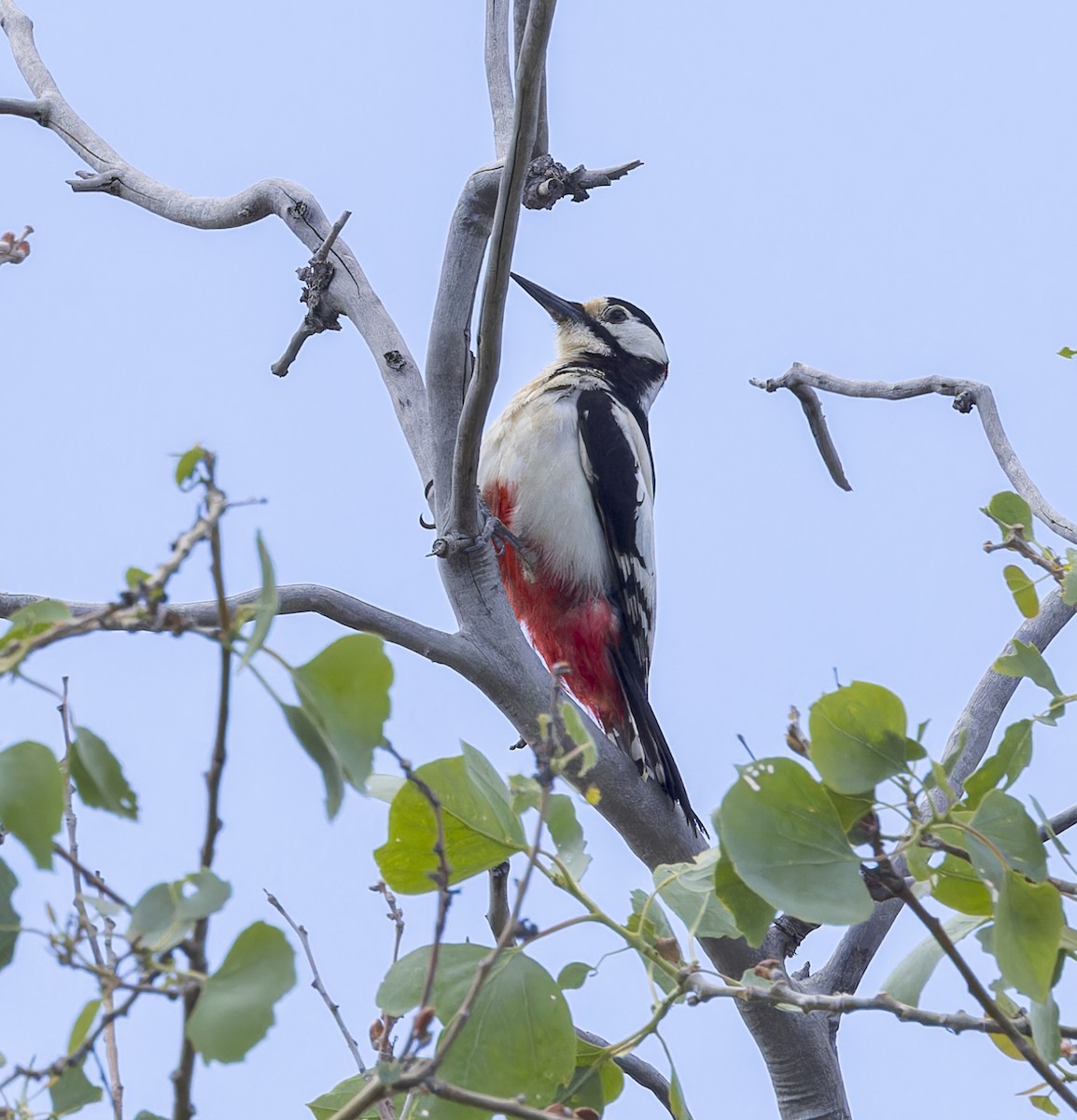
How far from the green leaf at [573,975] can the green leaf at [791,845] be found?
0.23 meters

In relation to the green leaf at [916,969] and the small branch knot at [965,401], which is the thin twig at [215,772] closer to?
the green leaf at [916,969]

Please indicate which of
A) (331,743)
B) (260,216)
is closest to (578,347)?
(260,216)

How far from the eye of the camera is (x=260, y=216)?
10.2ft

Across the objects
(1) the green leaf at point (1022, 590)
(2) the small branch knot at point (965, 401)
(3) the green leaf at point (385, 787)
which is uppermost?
(2) the small branch knot at point (965, 401)

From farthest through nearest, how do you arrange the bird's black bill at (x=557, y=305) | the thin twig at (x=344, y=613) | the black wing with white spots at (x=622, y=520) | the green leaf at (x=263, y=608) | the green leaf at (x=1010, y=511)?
the bird's black bill at (x=557, y=305) → the black wing with white spots at (x=622, y=520) → the thin twig at (x=344, y=613) → the green leaf at (x=1010, y=511) → the green leaf at (x=263, y=608)

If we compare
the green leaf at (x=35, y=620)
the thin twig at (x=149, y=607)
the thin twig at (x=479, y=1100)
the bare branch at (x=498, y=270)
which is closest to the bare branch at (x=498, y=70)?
the bare branch at (x=498, y=270)

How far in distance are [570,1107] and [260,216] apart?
2271 mm

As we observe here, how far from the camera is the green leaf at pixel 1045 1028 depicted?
1.16 meters

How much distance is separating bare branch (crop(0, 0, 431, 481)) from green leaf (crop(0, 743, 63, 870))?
1.77m

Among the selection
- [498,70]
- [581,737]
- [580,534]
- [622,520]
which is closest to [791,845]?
[581,737]

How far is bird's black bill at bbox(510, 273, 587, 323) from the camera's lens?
14.4ft

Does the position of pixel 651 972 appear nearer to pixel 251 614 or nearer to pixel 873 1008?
pixel 873 1008

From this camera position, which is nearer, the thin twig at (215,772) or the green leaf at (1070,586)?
the thin twig at (215,772)

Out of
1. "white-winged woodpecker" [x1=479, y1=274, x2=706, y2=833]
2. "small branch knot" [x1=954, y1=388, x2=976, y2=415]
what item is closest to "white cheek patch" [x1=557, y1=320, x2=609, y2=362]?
"white-winged woodpecker" [x1=479, y1=274, x2=706, y2=833]
